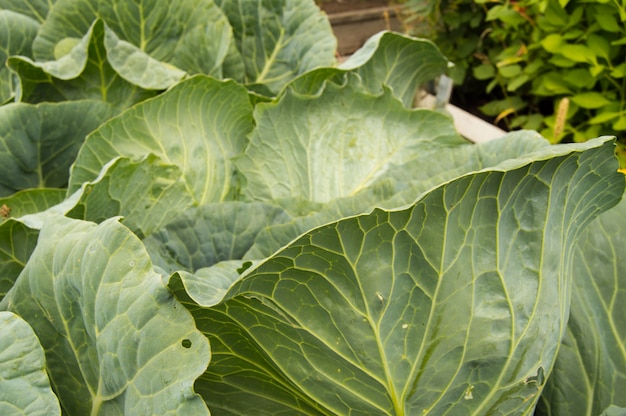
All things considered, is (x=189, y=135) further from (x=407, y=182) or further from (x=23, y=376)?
(x=23, y=376)

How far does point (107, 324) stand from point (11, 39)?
44.8 inches

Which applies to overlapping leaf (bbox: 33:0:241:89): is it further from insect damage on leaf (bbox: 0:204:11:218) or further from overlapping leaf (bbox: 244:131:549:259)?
overlapping leaf (bbox: 244:131:549:259)

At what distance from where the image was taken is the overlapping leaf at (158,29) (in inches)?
65.6

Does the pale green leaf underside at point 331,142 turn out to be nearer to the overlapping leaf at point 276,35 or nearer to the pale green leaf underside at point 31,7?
the overlapping leaf at point 276,35

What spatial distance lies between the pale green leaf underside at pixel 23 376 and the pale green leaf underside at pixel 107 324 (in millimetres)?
84

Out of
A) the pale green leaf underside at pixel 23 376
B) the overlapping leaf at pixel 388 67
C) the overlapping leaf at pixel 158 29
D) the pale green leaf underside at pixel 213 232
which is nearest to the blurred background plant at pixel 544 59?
the overlapping leaf at pixel 388 67

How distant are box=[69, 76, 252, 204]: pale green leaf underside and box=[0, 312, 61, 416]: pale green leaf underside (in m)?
0.50

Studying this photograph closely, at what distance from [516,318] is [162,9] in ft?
4.19

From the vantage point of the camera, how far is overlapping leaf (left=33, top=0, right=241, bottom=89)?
1.67 meters

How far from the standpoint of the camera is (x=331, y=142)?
1415mm

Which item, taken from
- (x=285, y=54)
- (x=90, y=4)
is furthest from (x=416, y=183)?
(x=90, y=4)

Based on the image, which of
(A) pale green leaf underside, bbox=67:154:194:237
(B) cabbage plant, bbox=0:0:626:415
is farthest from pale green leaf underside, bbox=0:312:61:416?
(A) pale green leaf underside, bbox=67:154:194:237

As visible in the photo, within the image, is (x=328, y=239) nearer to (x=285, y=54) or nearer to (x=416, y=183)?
(x=416, y=183)

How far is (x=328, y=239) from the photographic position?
788mm
